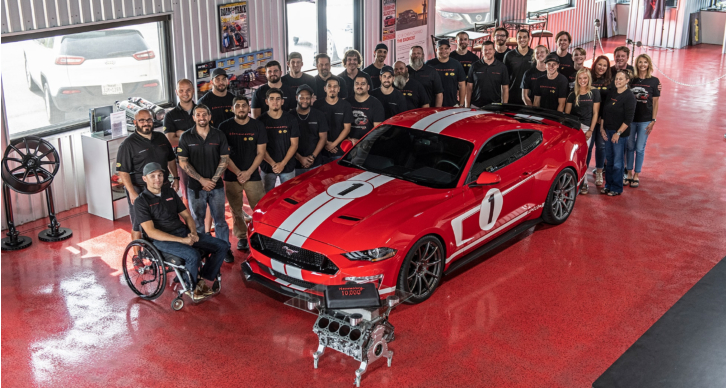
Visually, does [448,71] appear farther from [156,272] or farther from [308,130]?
[156,272]

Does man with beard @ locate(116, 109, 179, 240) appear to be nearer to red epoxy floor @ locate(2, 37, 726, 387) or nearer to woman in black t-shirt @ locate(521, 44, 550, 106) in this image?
red epoxy floor @ locate(2, 37, 726, 387)

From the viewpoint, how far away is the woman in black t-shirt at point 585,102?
29.6 ft

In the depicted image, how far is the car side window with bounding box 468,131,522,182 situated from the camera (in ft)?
22.5

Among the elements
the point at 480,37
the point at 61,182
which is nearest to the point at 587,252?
the point at 61,182

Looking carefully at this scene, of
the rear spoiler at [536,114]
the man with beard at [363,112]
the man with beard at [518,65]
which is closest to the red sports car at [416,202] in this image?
the rear spoiler at [536,114]

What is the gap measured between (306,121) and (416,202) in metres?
2.05

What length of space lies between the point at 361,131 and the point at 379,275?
8.95 feet

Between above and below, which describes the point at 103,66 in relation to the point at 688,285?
above

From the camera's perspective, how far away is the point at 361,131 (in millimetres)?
8195

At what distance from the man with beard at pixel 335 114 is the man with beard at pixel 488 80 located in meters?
3.05

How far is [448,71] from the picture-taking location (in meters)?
10.1

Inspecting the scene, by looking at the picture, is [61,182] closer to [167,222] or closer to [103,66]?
[103,66]

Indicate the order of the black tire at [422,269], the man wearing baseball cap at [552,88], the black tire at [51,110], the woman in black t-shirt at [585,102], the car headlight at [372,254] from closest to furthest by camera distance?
the car headlight at [372,254] → the black tire at [422,269] → the black tire at [51,110] → the woman in black t-shirt at [585,102] → the man wearing baseball cap at [552,88]

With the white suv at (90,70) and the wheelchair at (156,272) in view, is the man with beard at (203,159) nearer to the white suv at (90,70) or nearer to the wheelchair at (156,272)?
the wheelchair at (156,272)
